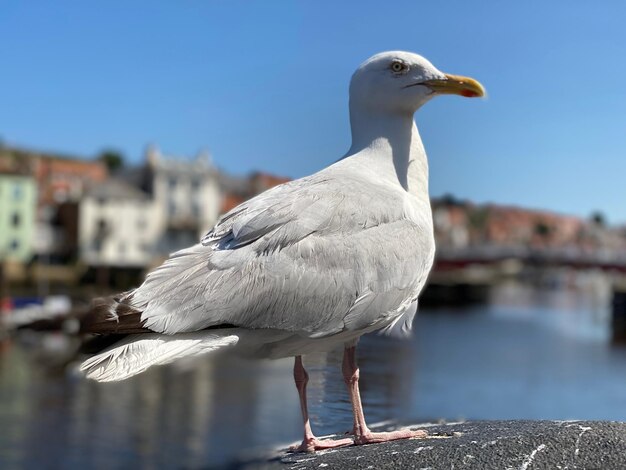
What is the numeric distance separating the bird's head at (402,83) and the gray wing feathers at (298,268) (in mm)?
460

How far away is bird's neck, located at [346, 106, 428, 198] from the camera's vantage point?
3.71 metres

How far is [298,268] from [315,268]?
0.07 metres

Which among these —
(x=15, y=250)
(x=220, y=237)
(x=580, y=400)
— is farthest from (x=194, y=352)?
(x=15, y=250)

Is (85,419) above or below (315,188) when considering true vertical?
below

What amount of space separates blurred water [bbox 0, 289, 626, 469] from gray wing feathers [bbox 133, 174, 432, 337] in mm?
3001

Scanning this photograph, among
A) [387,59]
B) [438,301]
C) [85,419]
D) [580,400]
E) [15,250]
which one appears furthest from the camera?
[438,301]

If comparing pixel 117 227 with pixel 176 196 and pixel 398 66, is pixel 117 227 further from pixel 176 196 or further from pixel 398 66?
pixel 398 66

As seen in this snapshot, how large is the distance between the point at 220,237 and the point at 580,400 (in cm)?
2549

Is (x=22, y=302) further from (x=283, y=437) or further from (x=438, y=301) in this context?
(x=438, y=301)

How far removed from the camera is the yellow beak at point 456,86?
3609mm

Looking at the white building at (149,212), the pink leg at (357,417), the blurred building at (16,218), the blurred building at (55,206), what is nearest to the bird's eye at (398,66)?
the pink leg at (357,417)

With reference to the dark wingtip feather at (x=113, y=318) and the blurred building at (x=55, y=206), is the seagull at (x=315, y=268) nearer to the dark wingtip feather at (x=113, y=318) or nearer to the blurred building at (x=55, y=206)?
the dark wingtip feather at (x=113, y=318)

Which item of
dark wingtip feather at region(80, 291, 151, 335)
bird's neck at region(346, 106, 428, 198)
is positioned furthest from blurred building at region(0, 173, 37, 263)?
dark wingtip feather at region(80, 291, 151, 335)

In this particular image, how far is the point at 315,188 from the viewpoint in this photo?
11.2ft
